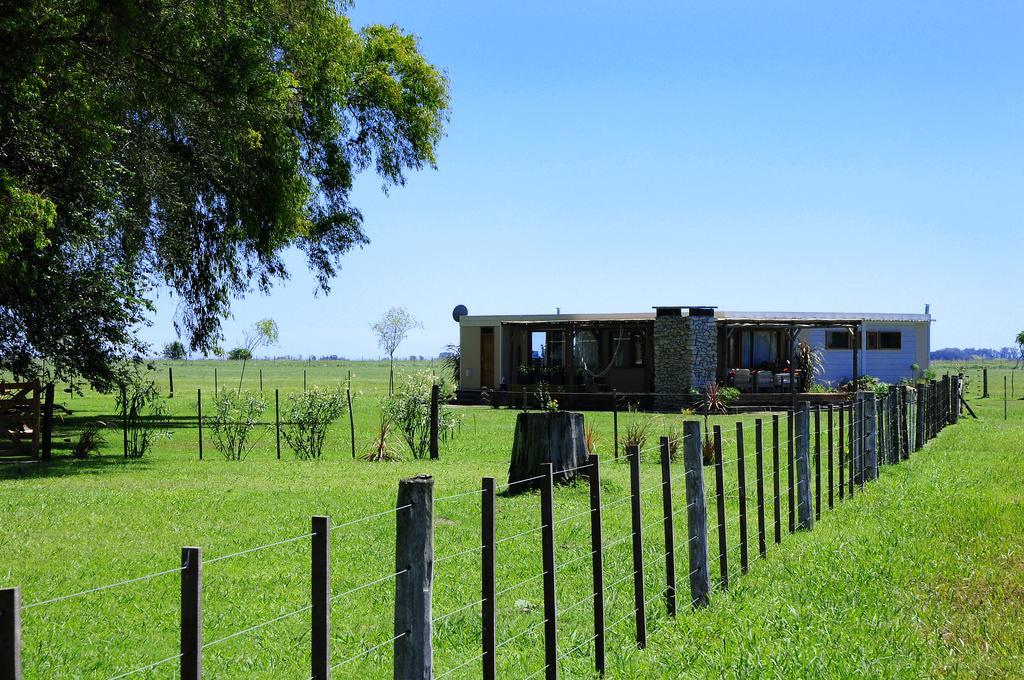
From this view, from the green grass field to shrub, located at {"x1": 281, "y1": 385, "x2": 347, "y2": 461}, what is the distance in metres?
4.65

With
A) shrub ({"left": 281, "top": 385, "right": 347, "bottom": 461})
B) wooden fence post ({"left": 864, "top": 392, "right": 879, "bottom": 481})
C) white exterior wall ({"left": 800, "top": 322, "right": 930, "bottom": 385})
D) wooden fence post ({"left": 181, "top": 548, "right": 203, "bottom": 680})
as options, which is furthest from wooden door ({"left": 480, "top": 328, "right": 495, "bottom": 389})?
wooden fence post ({"left": 181, "top": 548, "right": 203, "bottom": 680})

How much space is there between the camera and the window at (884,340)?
1537 inches

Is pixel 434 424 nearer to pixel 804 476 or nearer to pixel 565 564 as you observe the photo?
pixel 804 476

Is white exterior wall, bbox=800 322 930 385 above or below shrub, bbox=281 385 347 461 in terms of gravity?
above

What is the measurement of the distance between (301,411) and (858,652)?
14687mm

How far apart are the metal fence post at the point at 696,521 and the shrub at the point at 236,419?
13.1m

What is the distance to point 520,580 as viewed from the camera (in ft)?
25.0

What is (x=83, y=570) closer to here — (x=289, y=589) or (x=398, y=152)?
(x=289, y=589)

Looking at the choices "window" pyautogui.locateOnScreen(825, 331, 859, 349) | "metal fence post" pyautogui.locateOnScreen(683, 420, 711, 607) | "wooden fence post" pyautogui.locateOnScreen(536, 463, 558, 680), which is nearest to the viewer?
"wooden fence post" pyautogui.locateOnScreen(536, 463, 558, 680)

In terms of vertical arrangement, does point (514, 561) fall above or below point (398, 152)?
below

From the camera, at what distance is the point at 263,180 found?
62.4 feet

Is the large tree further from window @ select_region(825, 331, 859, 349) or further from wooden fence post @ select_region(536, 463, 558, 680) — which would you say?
window @ select_region(825, 331, 859, 349)

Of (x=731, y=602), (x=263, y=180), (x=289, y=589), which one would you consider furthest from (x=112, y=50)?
(x=731, y=602)

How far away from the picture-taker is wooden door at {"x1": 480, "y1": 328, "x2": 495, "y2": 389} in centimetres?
3703
